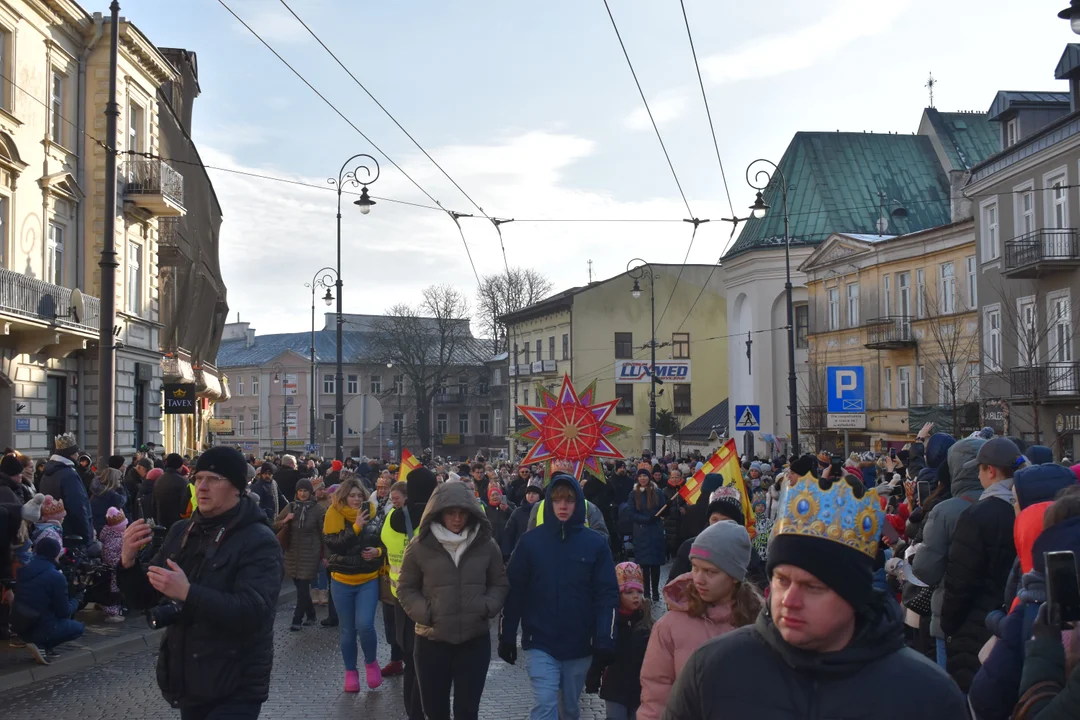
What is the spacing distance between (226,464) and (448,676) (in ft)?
8.00

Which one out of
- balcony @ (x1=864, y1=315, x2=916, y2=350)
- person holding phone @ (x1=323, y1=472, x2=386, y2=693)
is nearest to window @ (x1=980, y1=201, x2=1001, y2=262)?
balcony @ (x1=864, y1=315, x2=916, y2=350)

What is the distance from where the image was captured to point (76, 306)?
82.1ft

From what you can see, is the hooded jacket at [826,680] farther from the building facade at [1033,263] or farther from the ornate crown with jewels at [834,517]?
the building facade at [1033,263]

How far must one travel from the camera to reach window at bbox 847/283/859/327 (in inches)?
1849

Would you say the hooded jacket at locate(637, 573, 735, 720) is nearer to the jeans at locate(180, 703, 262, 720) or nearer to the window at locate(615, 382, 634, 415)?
the jeans at locate(180, 703, 262, 720)

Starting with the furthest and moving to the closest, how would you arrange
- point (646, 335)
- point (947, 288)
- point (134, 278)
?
1. point (646, 335)
2. point (947, 288)
3. point (134, 278)

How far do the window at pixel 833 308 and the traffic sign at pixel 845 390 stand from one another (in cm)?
2919

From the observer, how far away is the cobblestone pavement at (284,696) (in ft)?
29.1

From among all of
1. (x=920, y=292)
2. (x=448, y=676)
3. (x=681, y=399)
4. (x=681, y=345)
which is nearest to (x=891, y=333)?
(x=920, y=292)

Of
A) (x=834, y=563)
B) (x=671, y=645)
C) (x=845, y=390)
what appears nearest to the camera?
(x=834, y=563)

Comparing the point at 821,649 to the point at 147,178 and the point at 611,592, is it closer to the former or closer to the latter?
the point at 611,592

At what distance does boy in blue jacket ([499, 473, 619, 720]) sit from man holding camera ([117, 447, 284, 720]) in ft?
7.08

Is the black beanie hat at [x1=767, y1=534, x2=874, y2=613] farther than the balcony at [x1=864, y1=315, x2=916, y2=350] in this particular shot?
No

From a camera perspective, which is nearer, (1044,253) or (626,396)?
(1044,253)
